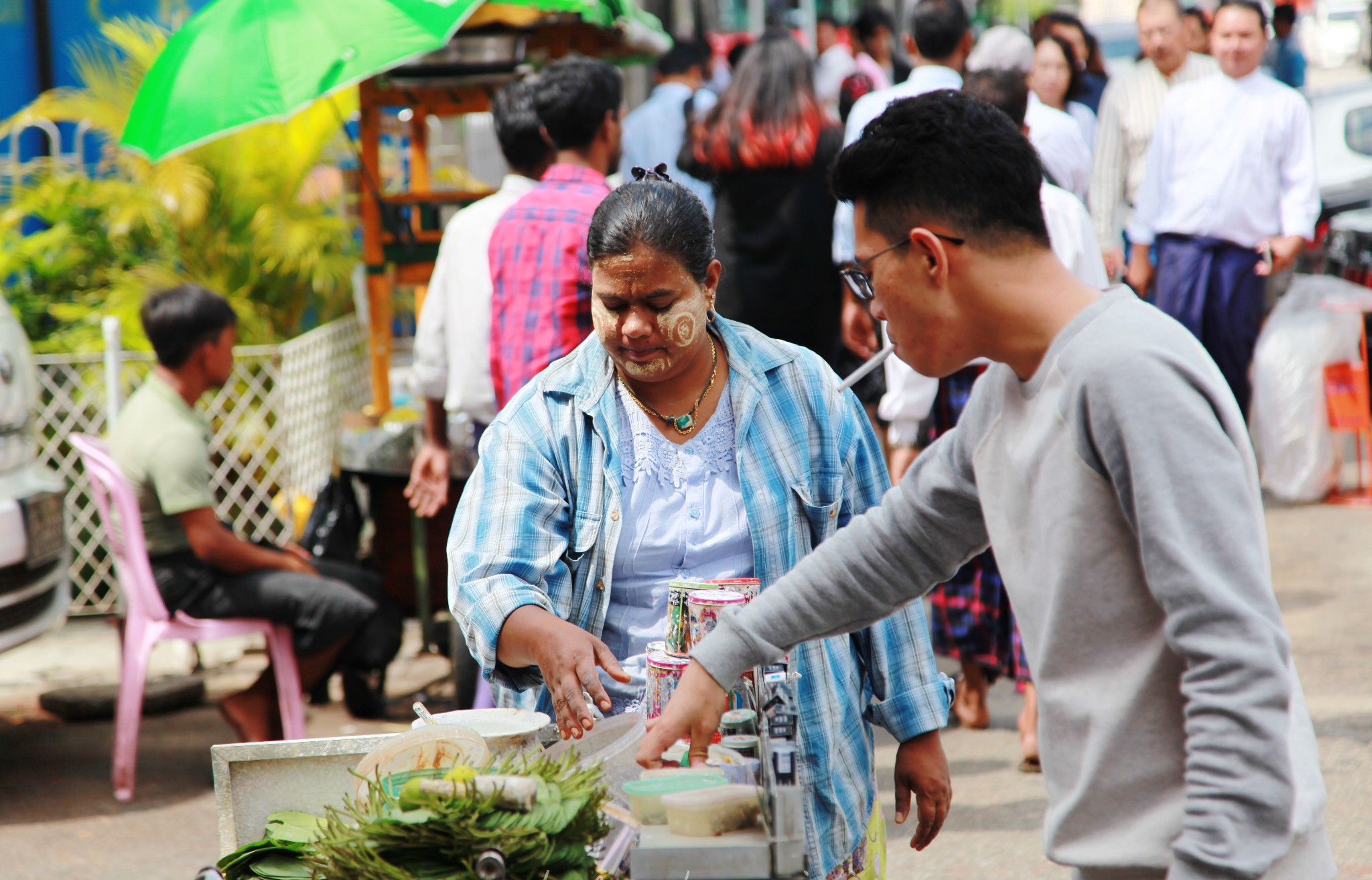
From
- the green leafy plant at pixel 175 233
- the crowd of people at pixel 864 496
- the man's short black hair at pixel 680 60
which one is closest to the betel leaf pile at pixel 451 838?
the crowd of people at pixel 864 496

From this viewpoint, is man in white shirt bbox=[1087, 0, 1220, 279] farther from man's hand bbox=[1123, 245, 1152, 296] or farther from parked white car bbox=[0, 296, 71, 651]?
parked white car bbox=[0, 296, 71, 651]

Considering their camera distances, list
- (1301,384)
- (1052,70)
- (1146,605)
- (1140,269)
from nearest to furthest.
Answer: (1146,605), (1140,269), (1052,70), (1301,384)

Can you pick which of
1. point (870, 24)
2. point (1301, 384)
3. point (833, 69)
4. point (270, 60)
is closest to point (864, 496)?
point (270, 60)

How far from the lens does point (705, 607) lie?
6.87 feet

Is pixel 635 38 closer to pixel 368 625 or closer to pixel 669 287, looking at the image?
pixel 368 625

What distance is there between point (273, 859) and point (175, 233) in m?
5.88

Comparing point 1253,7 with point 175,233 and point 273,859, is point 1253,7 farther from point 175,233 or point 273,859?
point 273,859

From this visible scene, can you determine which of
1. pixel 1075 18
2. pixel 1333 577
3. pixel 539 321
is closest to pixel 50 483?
pixel 539 321

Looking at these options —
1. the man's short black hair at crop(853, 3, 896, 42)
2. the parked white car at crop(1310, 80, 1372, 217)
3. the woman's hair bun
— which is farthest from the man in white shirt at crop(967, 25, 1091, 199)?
the man's short black hair at crop(853, 3, 896, 42)

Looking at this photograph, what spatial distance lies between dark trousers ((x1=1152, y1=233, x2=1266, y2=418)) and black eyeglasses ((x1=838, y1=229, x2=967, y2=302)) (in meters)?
4.82

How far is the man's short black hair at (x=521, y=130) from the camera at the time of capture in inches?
Answer: 178

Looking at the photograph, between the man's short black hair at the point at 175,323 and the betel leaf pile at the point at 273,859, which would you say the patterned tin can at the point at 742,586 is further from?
the man's short black hair at the point at 175,323

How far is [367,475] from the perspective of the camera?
558 cm

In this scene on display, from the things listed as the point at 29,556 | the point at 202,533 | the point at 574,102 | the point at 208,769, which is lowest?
the point at 208,769
